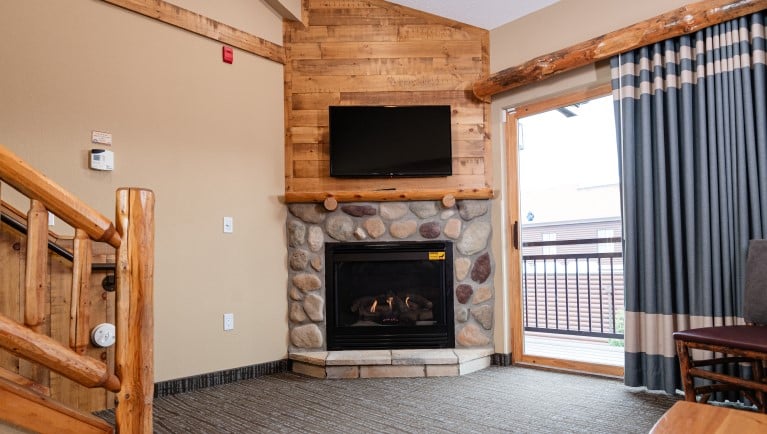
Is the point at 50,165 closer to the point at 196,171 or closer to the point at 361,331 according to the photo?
the point at 196,171

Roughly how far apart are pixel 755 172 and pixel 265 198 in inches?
124

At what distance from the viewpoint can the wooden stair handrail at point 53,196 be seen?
1684 millimetres

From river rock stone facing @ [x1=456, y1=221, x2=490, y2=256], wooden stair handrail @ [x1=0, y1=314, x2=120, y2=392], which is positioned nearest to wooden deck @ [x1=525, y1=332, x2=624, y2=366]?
river rock stone facing @ [x1=456, y1=221, x2=490, y2=256]

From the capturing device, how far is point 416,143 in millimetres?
4016

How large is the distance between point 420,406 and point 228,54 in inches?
109

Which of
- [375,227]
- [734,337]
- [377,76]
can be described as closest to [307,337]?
[375,227]

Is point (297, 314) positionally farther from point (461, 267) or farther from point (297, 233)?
point (461, 267)

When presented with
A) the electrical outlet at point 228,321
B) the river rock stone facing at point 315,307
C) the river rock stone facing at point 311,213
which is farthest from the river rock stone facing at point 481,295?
the electrical outlet at point 228,321

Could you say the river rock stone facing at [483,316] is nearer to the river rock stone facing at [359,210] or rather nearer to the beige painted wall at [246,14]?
the river rock stone facing at [359,210]

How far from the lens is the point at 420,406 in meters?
2.93

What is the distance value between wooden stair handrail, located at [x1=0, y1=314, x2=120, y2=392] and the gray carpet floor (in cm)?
94

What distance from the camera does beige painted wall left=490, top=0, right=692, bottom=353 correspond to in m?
3.42

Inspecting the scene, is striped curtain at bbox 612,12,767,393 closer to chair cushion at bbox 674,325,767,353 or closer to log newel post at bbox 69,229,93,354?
chair cushion at bbox 674,325,767,353

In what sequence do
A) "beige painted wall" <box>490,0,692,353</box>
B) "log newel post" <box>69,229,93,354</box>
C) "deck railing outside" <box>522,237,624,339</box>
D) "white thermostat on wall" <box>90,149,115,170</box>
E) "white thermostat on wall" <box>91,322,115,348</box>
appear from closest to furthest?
"log newel post" <box>69,229,93,354</box> < "white thermostat on wall" <box>91,322,115,348</box> < "white thermostat on wall" <box>90,149,115,170</box> < "beige painted wall" <box>490,0,692,353</box> < "deck railing outside" <box>522,237,624,339</box>
